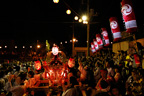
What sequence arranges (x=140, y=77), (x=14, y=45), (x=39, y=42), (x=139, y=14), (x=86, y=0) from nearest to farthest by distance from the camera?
(x=140, y=77)
(x=139, y=14)
(x=86, y=0)
(x=14, y=45)
(x=39, y=42)

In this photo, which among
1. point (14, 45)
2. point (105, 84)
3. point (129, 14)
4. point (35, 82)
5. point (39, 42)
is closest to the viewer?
point (105, 84)

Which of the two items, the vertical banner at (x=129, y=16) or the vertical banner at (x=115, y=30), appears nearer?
the vertical banner at (x=129, y=16)

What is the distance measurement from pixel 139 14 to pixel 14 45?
1156 inches

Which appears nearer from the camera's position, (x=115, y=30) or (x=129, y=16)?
(x=129, y=16)

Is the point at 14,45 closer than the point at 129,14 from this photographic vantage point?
No

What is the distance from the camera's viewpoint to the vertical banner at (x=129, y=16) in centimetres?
762

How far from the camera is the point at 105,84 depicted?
5.08 m

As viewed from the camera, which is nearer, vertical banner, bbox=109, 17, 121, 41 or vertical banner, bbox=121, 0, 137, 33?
vertical banner, bbox=121, 0, 137, 33

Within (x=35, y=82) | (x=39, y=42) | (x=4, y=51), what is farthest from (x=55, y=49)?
(x=39, y=42)

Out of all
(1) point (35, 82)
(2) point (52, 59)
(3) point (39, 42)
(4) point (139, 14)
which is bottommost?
(1) point (35, 82)

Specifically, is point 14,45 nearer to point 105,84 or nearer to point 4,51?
point 4,51

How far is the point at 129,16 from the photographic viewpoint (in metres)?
7.82

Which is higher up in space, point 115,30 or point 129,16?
point 115,30

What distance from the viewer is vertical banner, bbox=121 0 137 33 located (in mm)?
7625
